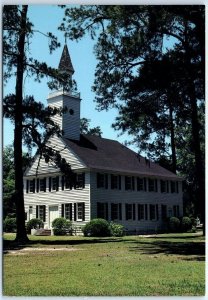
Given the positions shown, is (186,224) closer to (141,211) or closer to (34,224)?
(141,211)

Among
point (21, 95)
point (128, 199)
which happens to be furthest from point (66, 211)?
point (21, 95)

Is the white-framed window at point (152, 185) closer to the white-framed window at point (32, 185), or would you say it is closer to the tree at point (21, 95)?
the white-framed window at point (32, 185)

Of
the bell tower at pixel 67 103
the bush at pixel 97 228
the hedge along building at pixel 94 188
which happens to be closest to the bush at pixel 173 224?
the hedge along building at pixel 94 188

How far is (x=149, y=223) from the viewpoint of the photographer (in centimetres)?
2358

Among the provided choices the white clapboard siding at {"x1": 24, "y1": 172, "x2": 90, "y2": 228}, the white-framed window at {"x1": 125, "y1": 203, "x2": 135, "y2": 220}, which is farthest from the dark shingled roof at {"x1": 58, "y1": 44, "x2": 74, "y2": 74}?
the white-framed window at {"x1": 125, "y1": 203, "x2": 135, "y2": 220}

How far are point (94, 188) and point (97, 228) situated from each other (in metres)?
2.55

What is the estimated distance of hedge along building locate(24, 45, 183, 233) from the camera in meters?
19.8

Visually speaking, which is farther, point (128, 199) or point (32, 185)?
point (32, 185)

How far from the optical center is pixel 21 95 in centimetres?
1199

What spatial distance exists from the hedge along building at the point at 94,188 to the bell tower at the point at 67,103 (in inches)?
23.9

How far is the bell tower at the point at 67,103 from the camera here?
32.5 ft

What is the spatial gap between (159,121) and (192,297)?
6854 mm

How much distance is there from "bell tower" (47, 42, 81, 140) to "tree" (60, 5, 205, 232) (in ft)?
2.55

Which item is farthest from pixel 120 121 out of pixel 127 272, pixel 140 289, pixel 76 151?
pixel 76 151
